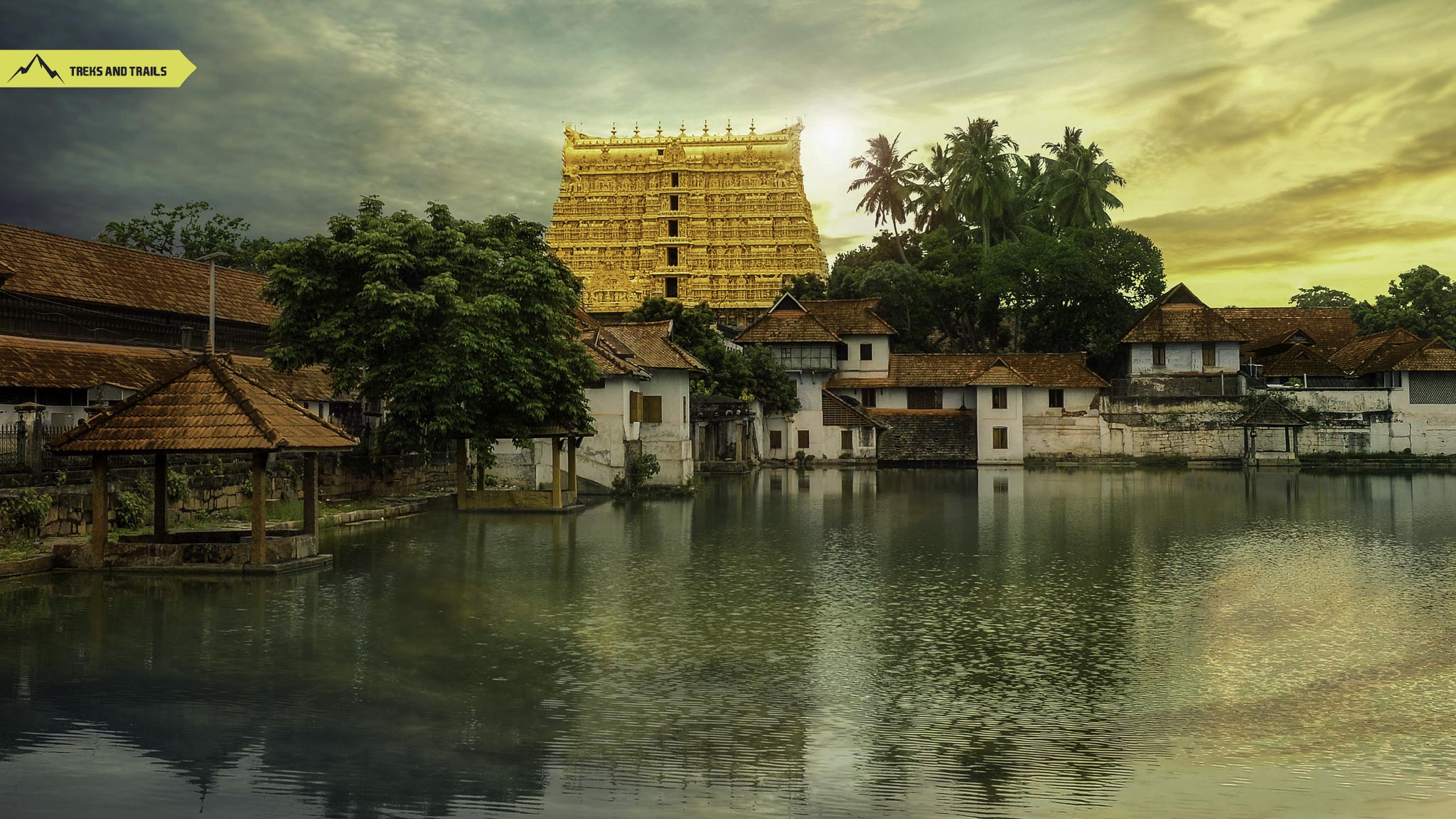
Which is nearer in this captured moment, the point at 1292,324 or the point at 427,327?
the point at 427,327

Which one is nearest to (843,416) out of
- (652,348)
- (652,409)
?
(652,348)

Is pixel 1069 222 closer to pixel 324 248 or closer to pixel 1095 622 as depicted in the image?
pixel 324 248

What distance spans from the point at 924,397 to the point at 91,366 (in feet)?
148

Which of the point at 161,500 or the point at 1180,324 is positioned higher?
the point at 1180,324

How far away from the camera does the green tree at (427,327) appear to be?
28891mm

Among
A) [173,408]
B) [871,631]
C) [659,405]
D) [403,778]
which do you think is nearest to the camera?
[403,778]

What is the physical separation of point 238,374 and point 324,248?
10.4 m

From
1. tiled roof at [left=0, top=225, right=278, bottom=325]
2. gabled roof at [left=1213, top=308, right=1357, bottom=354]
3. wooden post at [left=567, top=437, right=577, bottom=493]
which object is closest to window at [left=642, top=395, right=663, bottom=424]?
wooden post at [left=567, top=437, right=577, bottom=493]

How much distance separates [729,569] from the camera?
20.3 meters

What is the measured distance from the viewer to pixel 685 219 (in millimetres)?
89438

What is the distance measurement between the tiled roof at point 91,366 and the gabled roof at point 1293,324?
2319 inches

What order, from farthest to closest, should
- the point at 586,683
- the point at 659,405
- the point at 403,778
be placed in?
the point at 659,405
the point at 586,683
the point at 403,778

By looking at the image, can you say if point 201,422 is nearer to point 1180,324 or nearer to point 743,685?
point 743,685

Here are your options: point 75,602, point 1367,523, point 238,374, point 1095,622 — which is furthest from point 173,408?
point 1367,523
